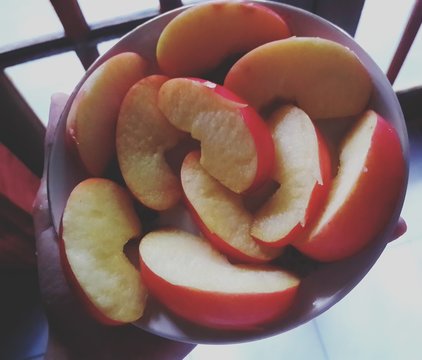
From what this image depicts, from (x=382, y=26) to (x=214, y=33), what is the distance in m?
0.49

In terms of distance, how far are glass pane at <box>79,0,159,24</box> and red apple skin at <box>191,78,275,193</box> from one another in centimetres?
30

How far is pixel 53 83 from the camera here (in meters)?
0.91

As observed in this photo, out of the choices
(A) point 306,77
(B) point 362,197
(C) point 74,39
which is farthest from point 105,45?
(B) point 362,197

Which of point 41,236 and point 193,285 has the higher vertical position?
point 193,285

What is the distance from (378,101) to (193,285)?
0.87 ft

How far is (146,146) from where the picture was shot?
59 centimetres

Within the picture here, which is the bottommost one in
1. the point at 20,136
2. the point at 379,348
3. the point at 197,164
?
the point at 379,348

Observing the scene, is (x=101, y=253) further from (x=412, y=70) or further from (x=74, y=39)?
(x=412, y=70)

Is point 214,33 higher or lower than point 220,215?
higher

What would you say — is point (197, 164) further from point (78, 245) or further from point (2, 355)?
point (2, 355)

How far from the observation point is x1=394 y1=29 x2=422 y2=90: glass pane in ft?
3.43

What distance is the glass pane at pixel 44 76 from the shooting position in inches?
33.9

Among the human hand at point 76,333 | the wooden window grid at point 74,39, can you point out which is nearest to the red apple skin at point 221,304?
the human hand at point 76,333

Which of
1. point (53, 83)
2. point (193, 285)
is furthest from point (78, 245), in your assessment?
point (53, 83)
